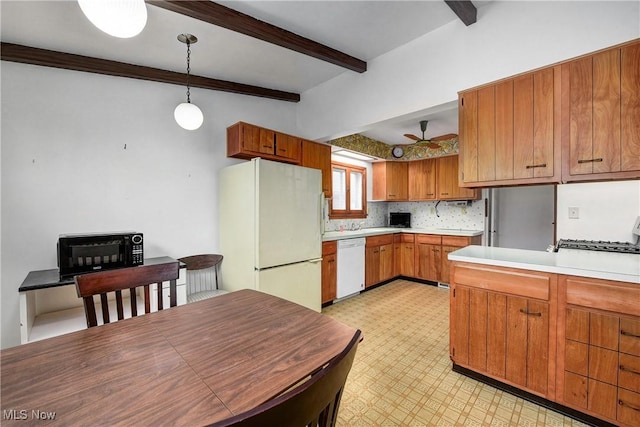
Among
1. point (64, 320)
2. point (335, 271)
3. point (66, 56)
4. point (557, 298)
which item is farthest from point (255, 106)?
point (557, 298)

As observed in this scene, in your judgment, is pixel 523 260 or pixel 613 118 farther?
pixel 523 260

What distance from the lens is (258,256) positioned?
8.29 ft

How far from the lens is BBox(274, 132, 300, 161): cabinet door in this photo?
3109 millimetres

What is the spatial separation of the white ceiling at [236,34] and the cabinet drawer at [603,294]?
2.07m

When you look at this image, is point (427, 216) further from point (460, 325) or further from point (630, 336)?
point (630, 336)

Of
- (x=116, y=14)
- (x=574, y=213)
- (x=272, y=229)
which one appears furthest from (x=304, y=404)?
(x=574, y=213)

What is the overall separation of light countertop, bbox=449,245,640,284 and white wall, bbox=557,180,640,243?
60 centimetres

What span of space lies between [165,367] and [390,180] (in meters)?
4.66

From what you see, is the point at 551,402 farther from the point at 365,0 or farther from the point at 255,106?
the point at 255,106

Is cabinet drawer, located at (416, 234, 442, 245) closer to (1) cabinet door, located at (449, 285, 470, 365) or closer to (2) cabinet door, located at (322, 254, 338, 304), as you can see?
(2) cabinet door, located at (322, 254, 338, 304)

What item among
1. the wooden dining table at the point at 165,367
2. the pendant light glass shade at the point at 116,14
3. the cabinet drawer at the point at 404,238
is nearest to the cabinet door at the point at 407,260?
the cabinet drawer at the point at 404,238

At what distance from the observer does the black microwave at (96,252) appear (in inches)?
74.5

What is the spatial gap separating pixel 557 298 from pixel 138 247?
306 cm

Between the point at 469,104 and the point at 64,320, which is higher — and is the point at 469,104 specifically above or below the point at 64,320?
above
